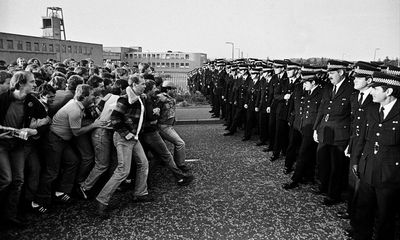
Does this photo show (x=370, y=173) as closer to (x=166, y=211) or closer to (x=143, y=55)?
(x=166, y=211)

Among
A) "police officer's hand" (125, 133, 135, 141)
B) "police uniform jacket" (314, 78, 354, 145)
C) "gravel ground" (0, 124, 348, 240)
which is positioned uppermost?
"police uniform jacket" (314, 78, 354, 145)

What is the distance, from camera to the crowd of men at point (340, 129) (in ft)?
11.7

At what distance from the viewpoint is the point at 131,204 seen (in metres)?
5.07

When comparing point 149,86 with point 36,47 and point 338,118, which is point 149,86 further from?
point 36,47

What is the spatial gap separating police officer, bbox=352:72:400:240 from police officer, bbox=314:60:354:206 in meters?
1.23

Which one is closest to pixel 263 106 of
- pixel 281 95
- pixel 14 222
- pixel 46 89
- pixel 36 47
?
pixel 281 95

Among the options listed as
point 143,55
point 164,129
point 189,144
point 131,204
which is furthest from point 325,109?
point 143,55

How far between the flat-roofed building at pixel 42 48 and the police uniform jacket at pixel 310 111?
3528cm

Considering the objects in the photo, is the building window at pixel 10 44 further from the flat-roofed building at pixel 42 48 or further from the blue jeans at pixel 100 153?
the blue jeans at pixel 100 153

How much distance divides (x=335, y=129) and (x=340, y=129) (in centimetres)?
7

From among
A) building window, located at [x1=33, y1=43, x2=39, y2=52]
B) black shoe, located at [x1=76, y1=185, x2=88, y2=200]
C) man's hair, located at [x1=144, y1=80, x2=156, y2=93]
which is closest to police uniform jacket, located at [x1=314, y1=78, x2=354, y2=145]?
man's hair, located at [x1=144, y1=80, x2=156, y2=93]

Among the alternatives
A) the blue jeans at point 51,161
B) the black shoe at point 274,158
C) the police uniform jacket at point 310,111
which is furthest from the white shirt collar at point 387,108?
the blue jeans at point 51,161

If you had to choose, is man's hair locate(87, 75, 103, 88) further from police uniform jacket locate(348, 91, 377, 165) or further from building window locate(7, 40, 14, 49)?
building window locate(7, 40, 14, 49)

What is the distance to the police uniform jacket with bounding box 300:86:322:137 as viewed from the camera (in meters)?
5.75
